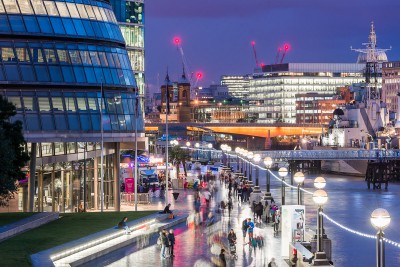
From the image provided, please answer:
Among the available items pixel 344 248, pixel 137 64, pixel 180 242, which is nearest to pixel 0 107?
pixel 180 242

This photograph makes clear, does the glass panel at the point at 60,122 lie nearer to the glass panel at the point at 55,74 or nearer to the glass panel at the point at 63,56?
the glass panel at the point at 55,74

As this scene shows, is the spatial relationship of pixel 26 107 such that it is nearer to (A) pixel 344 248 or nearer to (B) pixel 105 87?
(B) pixel 105 87

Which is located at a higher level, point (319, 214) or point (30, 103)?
point (30, 103)

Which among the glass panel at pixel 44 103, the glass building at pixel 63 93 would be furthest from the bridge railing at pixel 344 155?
the glass panel at pixel 44 103

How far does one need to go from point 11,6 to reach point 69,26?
405 centimetres

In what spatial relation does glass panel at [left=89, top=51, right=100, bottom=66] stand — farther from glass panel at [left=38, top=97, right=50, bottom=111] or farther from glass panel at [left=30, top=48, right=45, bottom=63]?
glass panel at [left=38, top=97, right=50, bottom=111]

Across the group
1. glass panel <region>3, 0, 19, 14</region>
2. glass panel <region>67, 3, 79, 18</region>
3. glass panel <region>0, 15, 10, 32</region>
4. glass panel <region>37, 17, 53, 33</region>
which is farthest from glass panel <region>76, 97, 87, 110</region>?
glass panel <region>3, 0, 19, 14</region>

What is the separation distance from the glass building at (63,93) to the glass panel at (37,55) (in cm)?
6

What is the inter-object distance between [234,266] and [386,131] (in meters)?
152

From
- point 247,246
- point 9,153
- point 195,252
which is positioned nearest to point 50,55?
point 247,246

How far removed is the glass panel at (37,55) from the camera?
5866 centimetres

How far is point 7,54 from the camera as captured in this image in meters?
57.8

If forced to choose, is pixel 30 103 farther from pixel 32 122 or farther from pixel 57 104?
Result: pixel 57 104

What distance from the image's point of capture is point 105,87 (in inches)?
2462
